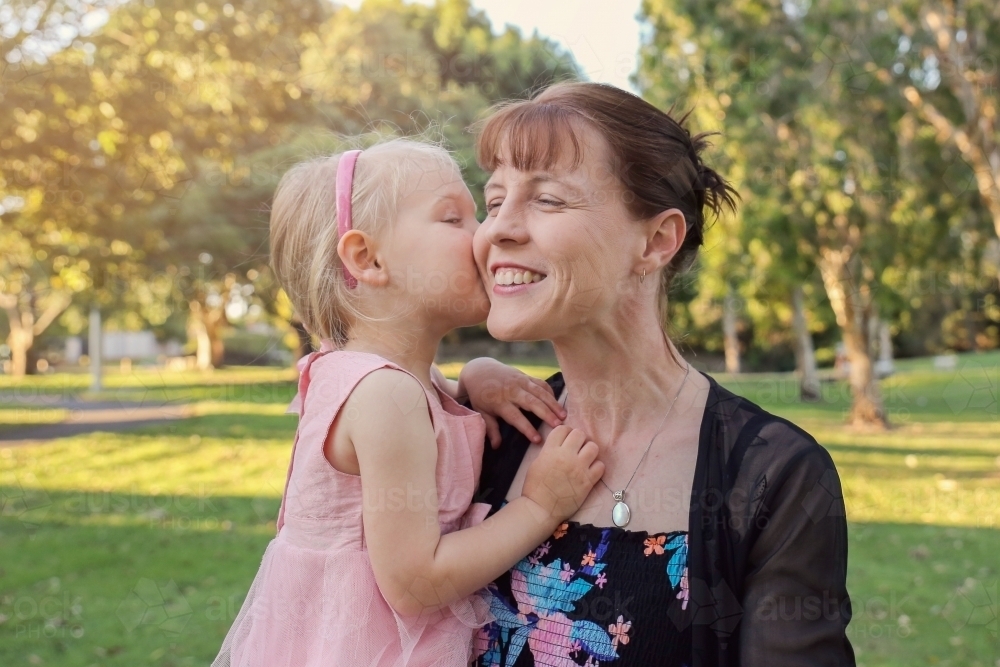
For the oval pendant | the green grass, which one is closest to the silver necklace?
the oval pendant

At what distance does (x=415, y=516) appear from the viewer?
1.70 metres

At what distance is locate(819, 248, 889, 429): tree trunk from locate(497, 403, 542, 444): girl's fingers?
12625 mm

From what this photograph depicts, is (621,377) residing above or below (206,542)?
above

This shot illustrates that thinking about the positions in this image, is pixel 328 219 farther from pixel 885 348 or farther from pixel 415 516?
pixel 885 348

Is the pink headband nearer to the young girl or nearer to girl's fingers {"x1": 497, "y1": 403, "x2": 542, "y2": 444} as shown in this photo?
the young girl

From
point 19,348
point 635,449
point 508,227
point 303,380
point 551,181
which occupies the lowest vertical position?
point 19,348

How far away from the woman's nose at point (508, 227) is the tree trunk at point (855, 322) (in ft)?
42.0

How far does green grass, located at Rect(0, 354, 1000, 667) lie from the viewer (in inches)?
211

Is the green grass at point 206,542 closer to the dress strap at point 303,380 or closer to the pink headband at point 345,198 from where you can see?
the dress strap at point 303,380

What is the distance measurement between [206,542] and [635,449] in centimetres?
631

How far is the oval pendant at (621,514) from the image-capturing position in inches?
71.1

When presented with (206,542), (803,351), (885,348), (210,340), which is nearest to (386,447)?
(206,542)

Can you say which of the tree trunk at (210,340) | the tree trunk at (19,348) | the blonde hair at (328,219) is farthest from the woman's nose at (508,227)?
the tree trunk at (19,348)

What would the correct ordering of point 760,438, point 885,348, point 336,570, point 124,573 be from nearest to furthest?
1. point 760,438
2. point 336,570
3. point 124,573
4. point 885,348
